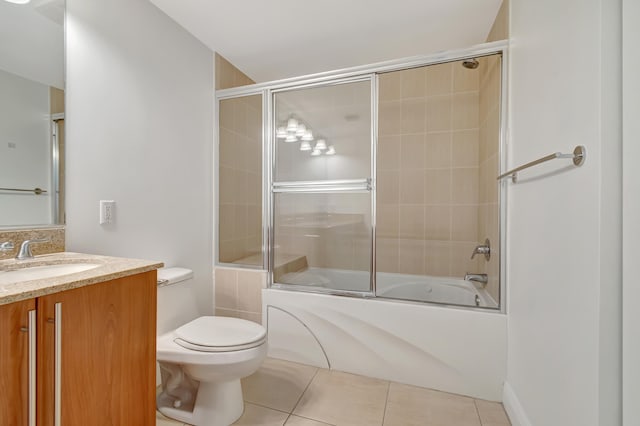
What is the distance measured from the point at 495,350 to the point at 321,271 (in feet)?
3.97

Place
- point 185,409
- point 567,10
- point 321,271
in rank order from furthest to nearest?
point 321,271 < point 185,409 < point 567,10

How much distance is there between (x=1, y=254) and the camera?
46.3 inches

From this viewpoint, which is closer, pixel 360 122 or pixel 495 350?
pixel 495 350

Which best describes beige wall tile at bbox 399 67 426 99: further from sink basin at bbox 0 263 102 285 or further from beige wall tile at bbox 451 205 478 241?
sink basin at bbox 0 263 102 285

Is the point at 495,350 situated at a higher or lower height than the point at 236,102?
lower

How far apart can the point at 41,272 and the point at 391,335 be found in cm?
179

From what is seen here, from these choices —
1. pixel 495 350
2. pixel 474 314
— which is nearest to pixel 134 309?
pixel 474 314

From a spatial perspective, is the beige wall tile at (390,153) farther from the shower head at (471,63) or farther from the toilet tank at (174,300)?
the toilet tank at (174,300)

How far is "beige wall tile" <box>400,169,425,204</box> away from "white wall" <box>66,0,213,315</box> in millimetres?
1683

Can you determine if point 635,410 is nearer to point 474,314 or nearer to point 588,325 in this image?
point 588,325

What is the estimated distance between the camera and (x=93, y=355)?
938 mm

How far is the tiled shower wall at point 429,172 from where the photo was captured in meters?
2.31

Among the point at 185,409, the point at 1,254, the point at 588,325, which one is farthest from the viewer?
the point at 185,409

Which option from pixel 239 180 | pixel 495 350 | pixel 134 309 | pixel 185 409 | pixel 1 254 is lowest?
pixel 185 409
